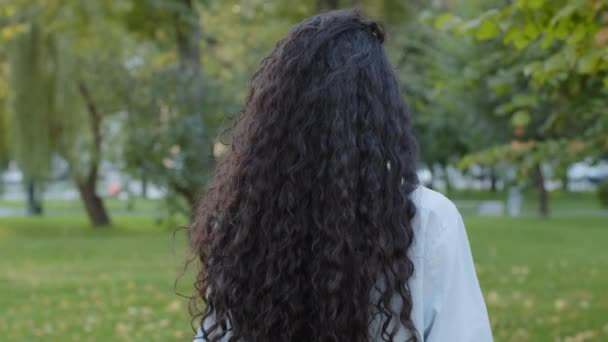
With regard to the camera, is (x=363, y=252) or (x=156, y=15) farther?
(x=156, y=15)

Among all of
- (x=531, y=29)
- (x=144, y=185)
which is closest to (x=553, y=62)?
(x=531, y=29)

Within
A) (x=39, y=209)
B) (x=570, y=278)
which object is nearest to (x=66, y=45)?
(x=39, y=209)

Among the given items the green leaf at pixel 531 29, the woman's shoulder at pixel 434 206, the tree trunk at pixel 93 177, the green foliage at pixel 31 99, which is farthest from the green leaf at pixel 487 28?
the green foliage at pixel 31 99

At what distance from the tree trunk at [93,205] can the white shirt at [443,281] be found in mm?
20471

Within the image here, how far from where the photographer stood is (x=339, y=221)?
1.96 metres

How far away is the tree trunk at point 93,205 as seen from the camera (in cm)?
2175

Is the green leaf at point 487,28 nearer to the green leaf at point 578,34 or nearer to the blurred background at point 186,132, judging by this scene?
the blurred background at point 186,132

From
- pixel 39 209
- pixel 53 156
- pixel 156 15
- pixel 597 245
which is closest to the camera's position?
pixel 597 245

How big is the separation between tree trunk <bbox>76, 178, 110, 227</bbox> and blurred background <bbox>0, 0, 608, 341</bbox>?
0.12 feet

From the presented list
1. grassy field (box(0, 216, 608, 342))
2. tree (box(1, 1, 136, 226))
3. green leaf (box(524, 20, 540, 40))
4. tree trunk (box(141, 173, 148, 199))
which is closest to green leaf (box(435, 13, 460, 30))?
green leaf (box(524, 20, 540, 40))

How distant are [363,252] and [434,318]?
0.22 m

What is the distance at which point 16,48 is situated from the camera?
19.4 m

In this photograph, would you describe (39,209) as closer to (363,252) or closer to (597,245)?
(597,245)

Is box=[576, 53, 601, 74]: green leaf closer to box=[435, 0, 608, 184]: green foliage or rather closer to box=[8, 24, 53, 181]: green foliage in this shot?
box=[435, 0, 608, 184]: green foliage
